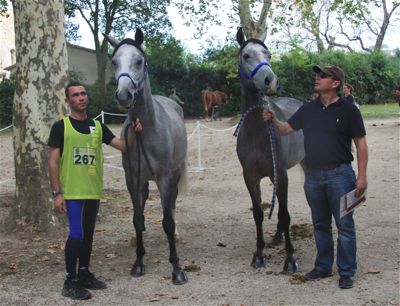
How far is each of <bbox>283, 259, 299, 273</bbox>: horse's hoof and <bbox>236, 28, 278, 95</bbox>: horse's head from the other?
65.4 inches

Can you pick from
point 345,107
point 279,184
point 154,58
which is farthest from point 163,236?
point 154,58

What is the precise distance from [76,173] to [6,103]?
21.5 meters

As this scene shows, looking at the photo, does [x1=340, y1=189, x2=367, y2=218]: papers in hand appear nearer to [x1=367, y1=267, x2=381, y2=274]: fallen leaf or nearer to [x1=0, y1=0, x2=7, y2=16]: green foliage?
[x1=367, y1=267, x2=381, y2=274]: fallen leaf

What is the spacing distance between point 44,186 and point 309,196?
356 centimetres

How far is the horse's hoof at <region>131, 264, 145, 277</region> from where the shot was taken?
4743mm

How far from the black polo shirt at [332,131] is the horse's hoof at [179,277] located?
1585 mm

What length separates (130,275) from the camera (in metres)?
4.77

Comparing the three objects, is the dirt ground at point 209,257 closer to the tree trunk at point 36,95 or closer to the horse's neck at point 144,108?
the tree trunk at point 36,95

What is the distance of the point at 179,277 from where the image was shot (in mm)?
4520

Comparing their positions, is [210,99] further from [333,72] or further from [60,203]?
[60,203]

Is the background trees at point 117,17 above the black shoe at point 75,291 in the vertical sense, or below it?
above

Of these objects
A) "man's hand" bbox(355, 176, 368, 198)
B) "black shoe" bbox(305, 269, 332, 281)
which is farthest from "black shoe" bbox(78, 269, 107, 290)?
"man's hand" bbox(355, 176, 368, 198)

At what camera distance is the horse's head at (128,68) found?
3.97m

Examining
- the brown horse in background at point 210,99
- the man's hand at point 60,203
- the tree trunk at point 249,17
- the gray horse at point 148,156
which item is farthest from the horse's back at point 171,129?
the brown horse in background at point 210,99
